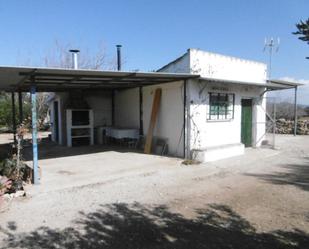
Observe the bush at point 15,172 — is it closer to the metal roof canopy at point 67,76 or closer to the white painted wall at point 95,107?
the metal roof canopy at point 67,76

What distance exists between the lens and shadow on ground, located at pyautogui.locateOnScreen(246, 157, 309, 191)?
636cm

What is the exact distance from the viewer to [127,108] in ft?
42.7

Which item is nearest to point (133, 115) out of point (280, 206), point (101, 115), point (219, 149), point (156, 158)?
point (101, 115)

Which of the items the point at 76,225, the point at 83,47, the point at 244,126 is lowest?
the point at 76,225

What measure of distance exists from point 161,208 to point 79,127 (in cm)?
888

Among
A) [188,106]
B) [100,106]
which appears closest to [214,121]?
[188,106]

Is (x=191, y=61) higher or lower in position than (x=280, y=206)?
higher

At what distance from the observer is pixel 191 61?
30.6ft

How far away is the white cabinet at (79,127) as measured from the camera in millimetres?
12414

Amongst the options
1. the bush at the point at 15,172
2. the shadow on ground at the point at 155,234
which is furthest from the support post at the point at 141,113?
the shadow on ground at the point at 155,234

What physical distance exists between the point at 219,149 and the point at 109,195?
4.97 meters

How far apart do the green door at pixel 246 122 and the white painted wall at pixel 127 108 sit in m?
4.57

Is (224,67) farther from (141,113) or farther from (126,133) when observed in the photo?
(126,133)

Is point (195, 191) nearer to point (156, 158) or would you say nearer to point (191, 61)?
point (156, 158)
